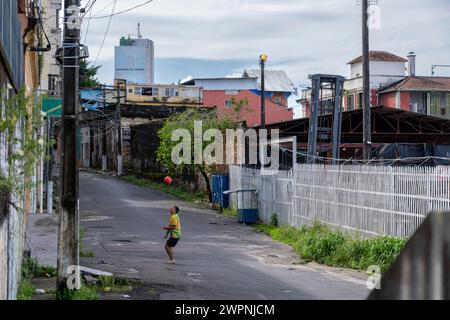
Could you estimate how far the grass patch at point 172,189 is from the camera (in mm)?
41216

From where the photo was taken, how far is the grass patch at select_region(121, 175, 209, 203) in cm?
4122

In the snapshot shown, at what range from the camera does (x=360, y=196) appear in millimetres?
19406

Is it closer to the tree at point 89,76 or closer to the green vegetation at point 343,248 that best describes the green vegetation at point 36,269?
the green vegetation at point 343,248

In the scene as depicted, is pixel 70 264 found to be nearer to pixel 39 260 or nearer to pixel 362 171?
pixel 39 260

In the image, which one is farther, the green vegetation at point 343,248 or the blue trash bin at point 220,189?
the blue trash bin at point 220,189

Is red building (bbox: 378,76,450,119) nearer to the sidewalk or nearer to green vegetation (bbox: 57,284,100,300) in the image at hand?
the sidewalk

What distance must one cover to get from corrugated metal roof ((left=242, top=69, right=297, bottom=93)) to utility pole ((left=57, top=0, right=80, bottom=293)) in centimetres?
7322

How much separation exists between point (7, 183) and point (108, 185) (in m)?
40.4

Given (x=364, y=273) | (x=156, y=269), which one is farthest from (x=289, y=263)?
(x=156, y=269)

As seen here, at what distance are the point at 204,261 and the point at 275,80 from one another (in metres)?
72.4

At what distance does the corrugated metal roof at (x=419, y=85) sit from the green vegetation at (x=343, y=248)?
36797 mm

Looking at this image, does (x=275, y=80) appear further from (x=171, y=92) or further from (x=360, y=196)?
(x=360, y=196)

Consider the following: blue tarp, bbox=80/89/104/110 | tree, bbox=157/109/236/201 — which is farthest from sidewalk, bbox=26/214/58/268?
blue tarp, bbox=80/89/104/110

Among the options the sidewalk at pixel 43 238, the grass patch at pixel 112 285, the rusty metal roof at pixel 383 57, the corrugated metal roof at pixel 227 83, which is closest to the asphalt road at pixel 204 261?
the grass patch at pixel 112 285
